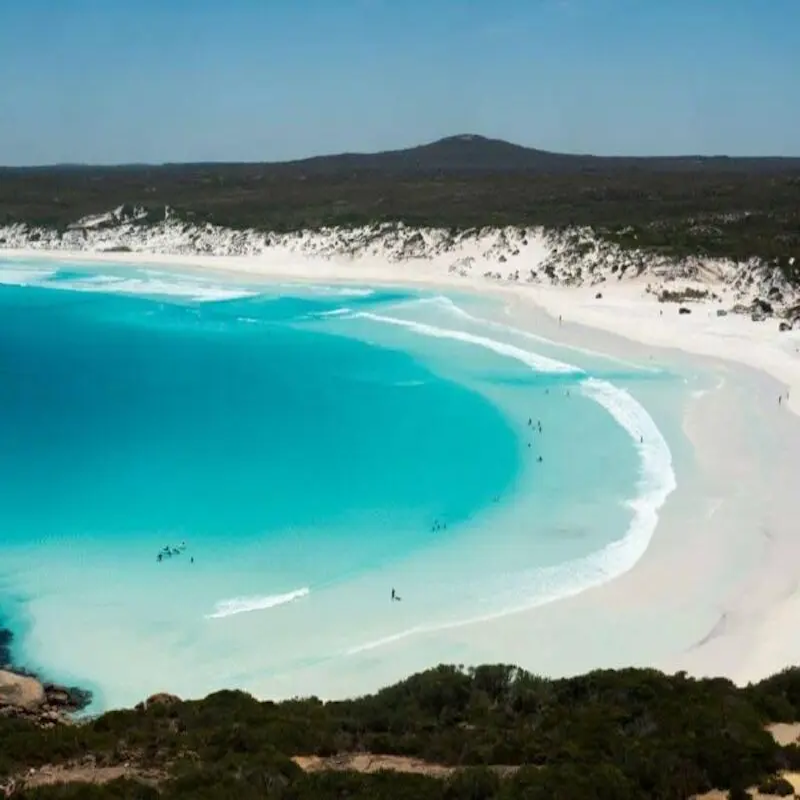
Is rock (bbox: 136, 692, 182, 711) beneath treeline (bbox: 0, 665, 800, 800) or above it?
beneath

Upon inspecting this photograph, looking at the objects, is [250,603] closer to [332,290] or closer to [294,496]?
[294,496]

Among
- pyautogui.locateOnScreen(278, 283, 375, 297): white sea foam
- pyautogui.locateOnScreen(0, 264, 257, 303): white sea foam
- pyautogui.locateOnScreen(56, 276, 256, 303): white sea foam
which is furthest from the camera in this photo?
pyautogui.locateOnScreen(0, 264, 257, 303): white sea foam

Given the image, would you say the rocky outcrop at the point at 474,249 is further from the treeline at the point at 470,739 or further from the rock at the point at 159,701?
the rock at the point at 159,701

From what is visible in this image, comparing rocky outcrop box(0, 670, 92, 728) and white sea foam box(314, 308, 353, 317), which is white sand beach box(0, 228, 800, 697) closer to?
rocky outcrop box(0, 670, 92, 728)

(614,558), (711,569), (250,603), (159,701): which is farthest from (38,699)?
(711,569)

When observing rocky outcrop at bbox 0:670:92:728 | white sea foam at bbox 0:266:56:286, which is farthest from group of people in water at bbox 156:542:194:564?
white sea foam at bbox 0:266:56:286

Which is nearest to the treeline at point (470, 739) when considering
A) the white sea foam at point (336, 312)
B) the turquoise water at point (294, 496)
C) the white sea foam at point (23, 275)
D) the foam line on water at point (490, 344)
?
the turquoise water at point (294, 496)

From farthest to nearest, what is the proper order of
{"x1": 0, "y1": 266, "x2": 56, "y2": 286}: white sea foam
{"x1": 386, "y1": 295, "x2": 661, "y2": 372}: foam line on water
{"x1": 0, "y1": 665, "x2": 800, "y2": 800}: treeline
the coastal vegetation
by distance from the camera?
{"x1": 0, "y1": 266, "x2": 56, "y2": 286}: white sea foam, the coastal vegetation, {"x1": 386, "y1": 295, "x2": 661, "y2": 372}: foam line on water, {"x1": 0, "y1": 665, "x2": 800, "y2": 800}: treeline
